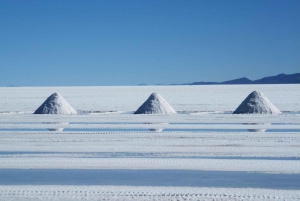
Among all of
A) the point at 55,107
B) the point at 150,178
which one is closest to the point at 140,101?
the point at 55,107

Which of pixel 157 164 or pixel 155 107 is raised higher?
pixel 155 107

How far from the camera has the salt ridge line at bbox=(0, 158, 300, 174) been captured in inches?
227

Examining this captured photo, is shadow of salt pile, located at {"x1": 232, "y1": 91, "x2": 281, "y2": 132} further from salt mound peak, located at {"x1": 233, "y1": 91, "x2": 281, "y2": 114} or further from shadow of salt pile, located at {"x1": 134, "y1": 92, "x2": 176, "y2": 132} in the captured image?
shadow of salt pile, located at {"x1": 134, "y1": 92, "x2": 176, "y2": 132}

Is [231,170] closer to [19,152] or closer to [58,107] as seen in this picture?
[19,152]

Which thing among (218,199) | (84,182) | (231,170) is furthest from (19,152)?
(218,199)

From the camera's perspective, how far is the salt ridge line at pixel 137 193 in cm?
436

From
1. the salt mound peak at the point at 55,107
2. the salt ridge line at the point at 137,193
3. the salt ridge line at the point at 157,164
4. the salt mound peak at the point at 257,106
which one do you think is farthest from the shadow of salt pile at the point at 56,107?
the salt ridge line at the point at 137,193

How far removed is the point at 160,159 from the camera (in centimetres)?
644

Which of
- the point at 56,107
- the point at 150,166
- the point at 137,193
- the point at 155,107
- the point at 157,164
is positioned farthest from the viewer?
the point at 56,107

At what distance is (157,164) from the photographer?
604cm

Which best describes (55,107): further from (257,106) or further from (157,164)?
(157,164)

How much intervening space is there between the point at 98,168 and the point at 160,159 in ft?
3.16

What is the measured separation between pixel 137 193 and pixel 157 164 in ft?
5.04

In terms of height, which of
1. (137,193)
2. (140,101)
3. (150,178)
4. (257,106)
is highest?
(140,101)
